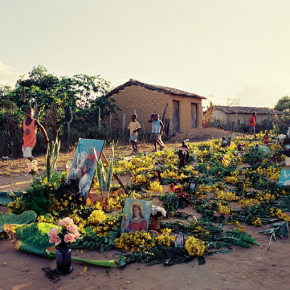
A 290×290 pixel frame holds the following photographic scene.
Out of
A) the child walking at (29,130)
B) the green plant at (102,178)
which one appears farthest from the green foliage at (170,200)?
the child walking at (29,130)

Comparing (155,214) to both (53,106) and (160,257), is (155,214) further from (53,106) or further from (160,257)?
(53,106)

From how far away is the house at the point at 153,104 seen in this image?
1870 centimetres

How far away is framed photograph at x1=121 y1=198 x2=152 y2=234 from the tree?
1403 inches

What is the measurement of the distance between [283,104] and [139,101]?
950 inches

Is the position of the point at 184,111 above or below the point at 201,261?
above

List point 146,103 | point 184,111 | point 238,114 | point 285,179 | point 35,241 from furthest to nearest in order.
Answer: point 238,114, point 184,111, point 146,103, point 285,179, point 35,241

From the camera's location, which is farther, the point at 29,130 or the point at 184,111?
the point at 184,111

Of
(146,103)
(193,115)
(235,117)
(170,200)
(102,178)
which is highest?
(146,103)

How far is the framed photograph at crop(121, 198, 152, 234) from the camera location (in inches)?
169

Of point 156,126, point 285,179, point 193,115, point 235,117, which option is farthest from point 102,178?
point 235,117

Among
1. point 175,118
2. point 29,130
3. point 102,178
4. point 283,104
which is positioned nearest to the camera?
point 102,178

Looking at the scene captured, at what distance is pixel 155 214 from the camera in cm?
435

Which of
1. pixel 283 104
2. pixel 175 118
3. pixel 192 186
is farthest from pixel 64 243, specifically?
pixel 283 104

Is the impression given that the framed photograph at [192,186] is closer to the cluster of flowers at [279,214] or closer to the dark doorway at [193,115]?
the cluster of flowers at [279,214]
